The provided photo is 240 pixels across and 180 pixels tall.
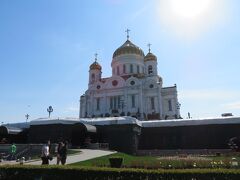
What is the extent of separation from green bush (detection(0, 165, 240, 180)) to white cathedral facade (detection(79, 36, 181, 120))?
130 feet

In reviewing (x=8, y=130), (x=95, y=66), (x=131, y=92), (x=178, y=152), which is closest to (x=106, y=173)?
→ (x=178, y=152)

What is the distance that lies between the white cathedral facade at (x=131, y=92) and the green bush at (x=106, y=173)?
39480mm

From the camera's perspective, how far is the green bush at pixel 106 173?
1060cm

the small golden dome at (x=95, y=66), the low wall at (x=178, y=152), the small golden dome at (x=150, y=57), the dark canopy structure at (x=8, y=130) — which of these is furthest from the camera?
the small golden dome at (x=95, y=66)

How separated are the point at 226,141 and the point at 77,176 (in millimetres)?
26081

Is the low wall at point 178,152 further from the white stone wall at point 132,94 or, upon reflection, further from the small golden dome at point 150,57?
the small golden dome at point 150,57

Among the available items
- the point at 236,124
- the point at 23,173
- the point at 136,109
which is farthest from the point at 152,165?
the point at 136,109

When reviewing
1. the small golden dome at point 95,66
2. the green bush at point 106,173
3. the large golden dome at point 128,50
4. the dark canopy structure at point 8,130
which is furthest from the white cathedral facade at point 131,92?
the green bush at point 106,173

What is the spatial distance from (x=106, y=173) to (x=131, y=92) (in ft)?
141

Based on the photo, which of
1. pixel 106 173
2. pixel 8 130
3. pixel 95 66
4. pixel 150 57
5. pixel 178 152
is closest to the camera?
pixel 106 173

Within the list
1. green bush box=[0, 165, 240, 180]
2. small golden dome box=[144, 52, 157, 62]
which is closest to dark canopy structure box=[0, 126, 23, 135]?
green bush box=[0, 165, 240, 180]

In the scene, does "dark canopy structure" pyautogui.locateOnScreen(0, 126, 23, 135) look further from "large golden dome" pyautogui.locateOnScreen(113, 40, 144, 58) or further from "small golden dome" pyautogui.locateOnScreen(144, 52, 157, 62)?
"small golden dome" pyautogui.locateOnScreen(144, 52, 157, 62)

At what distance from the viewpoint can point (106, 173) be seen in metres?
11.3

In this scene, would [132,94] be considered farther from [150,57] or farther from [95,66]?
[95,66]
